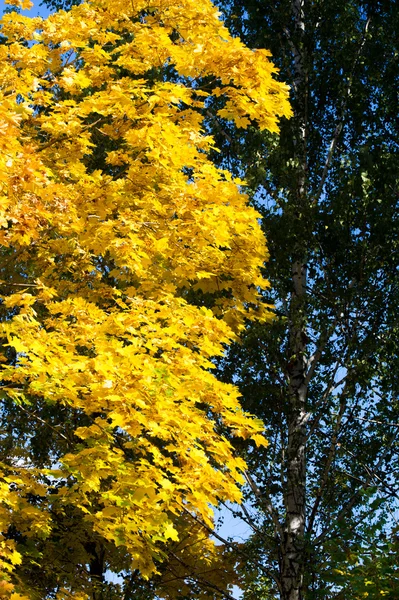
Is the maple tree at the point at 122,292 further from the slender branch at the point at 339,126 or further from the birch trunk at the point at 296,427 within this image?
the slender branch at the point at 339,126

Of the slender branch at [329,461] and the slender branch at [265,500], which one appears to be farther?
the slender branch at [265,500]

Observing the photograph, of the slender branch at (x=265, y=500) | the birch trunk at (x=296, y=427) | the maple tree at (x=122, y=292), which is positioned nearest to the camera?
the maple tree at (x=122, y=292)

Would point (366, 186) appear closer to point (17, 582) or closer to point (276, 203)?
point (276, 203)

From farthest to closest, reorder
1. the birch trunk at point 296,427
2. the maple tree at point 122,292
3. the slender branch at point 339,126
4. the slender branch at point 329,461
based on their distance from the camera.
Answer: the slender branch at point 339,126 < the slender branch at point 329,461 < the birch trunk at point 296,427 < the maple tree at point 122,292

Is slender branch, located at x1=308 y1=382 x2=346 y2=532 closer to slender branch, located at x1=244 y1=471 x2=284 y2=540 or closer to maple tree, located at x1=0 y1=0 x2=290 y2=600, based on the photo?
slender branch, located at x1=244 y1=471 x2=284 y2=540

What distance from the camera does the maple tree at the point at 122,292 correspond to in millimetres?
6609

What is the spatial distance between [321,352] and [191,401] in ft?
14.3

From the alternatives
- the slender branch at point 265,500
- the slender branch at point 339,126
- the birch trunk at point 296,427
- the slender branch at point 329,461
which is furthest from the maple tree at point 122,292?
the slender branch at point 339,126

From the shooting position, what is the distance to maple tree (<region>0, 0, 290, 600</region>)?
6609mm

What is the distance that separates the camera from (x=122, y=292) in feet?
30.3

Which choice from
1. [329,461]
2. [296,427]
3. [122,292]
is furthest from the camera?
[296,427]

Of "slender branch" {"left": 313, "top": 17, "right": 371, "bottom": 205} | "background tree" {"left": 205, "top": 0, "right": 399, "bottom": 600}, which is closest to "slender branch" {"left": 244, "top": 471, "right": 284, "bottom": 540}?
"background tree" {"left": 205, "top": 0, "right": 399, "bottom": 600}

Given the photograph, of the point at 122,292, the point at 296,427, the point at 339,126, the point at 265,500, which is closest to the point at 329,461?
the point at 296,427

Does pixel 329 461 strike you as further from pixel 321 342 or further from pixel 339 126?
pixel 339 126
